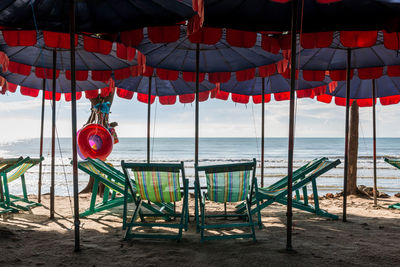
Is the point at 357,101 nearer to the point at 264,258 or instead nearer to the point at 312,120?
the point at 264,258

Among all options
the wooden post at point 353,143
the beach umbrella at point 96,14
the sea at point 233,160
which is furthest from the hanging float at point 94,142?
the wooden post at point 353,143

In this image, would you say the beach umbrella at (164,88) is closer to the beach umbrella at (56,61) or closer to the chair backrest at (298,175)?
the beach umbrella at (56,61)

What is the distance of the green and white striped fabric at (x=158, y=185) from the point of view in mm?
3445

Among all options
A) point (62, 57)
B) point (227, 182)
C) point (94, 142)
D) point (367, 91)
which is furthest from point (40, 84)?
point (367, 91)

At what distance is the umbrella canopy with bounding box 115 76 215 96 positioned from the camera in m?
6.91

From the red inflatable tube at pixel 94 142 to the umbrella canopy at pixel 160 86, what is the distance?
1005 millimetres

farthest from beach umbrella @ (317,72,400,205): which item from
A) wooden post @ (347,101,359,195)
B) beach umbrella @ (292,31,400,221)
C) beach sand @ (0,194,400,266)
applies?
beach sand @ (0,194,400,266)

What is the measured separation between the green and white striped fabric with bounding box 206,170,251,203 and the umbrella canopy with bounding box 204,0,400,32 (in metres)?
1.46

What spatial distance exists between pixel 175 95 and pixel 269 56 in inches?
115

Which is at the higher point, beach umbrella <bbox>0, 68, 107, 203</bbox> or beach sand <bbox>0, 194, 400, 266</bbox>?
beach umbrella <bbox>0, 68, 107, 203</bbox>

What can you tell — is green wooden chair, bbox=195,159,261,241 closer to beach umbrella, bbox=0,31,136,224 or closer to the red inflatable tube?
beach umbrella, bbox=0,31,136,224

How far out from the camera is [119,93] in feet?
23.5

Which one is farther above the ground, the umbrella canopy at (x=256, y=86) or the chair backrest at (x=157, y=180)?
the umbrella canopy at (x=256, y=86)

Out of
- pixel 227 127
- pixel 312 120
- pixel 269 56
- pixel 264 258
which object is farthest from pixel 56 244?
pixel 312 120
